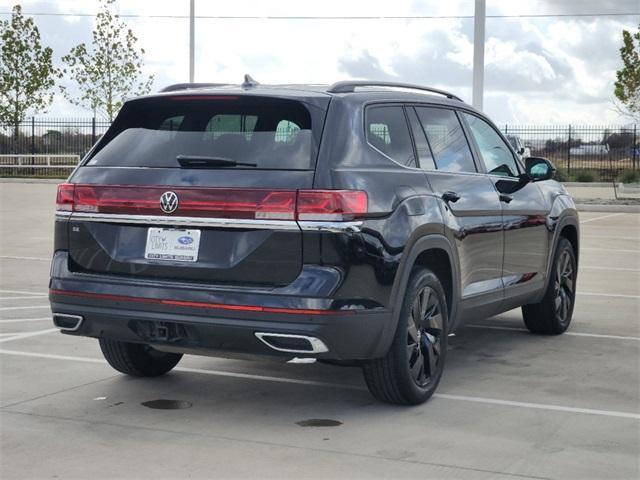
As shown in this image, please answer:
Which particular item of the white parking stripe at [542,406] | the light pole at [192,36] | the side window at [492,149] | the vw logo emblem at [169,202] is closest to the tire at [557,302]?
the side window at [492,149]

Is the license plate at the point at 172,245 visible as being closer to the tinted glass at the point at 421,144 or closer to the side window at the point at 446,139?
the tinted glass at the point at 421,144

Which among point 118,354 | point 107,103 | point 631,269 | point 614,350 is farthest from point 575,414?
point 107,103

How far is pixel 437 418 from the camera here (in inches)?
245

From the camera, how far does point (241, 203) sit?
577 centimetres

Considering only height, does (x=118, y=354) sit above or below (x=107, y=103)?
below

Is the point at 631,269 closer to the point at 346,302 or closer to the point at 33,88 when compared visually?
the point at 346,302

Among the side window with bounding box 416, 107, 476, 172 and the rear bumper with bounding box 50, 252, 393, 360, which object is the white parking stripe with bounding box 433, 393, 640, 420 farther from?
the side window with bounding box 416, 107, 476, 172

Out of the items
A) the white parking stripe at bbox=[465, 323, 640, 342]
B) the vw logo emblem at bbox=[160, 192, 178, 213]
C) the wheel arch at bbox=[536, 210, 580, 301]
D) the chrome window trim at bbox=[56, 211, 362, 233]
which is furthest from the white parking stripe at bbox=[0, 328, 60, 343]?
the wheel arch at bbox=[536, 210, 580, 301]

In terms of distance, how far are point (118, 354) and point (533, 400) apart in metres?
2.57

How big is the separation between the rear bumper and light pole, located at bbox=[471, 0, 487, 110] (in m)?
17.3

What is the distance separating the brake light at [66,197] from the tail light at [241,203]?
0.78ft

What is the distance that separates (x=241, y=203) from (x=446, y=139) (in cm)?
200

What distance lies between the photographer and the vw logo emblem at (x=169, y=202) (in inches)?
234

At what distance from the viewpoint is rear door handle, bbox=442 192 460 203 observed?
6746 mm
